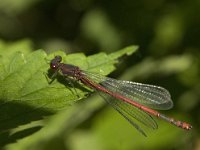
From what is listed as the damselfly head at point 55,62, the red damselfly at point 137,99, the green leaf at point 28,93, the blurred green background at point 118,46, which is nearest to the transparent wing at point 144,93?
the red damselfly at point 137,99

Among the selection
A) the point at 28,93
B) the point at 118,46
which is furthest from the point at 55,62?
the point at 118,46

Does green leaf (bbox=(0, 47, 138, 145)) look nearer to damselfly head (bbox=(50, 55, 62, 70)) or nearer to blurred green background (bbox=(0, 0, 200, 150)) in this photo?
damselfly head (bbox=(50, 55, 62, 70))

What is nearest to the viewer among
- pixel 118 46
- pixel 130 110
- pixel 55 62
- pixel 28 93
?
pixel 28 93

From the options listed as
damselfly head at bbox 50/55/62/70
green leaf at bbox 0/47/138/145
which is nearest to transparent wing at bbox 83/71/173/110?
damselfly head at bbox 50/55/62/70

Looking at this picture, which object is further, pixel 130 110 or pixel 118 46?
pixel 118 46

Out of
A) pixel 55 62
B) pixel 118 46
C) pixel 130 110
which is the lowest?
pixel 130 110

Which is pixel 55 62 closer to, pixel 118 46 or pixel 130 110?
pixel 130 110

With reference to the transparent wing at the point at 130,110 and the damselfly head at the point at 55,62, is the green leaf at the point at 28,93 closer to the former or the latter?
the damselfly head at the point at 55,62

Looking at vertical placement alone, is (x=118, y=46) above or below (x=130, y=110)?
above
